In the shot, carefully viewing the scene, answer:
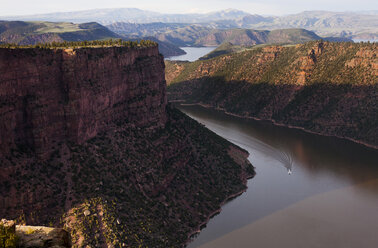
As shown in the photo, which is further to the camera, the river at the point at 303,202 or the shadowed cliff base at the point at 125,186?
the river at the point at 303,202

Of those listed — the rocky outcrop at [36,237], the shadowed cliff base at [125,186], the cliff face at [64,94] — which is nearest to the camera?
the rocky outcrop at [36,237]

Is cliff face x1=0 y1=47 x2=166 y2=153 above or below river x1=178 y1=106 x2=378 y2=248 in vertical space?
above

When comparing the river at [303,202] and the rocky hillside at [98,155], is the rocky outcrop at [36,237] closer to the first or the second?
the rocky hillside at [98,155]

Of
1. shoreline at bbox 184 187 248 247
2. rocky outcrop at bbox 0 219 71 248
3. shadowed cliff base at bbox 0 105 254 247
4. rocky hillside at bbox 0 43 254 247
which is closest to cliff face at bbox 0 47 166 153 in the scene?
rocky hillside at bbox 0 43 254 247

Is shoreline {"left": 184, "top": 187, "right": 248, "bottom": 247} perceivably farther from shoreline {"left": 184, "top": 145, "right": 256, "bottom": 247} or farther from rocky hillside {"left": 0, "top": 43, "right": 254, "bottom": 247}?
rocky hillside {"left": 0, "top": 43, "right": 254, "bottom": 247}

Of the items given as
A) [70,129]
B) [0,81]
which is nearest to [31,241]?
[0,81]

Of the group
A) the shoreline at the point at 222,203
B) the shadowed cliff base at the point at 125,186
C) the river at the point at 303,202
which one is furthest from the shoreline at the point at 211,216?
the river at the point at 303,202
